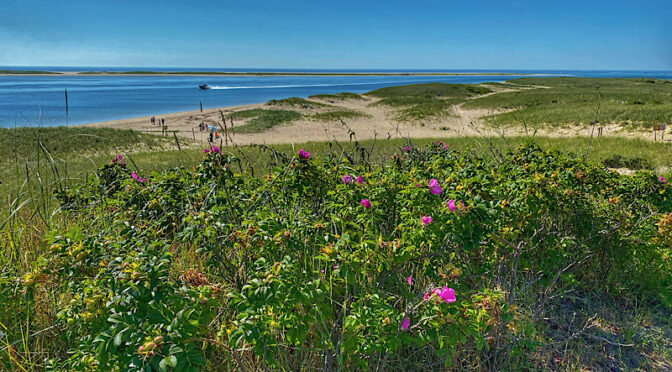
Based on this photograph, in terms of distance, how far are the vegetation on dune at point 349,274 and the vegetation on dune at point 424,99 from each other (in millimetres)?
28865

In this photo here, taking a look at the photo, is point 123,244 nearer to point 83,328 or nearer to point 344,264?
point 83,328

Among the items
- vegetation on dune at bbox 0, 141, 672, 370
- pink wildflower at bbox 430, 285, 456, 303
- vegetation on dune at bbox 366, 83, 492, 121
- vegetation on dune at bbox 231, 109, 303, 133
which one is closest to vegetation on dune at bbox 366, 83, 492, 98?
vegetation on dune at bbox 366, 83, 492, 121

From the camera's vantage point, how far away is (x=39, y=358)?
7.44ft

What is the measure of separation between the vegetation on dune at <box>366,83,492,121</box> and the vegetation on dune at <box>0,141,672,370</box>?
28865mm

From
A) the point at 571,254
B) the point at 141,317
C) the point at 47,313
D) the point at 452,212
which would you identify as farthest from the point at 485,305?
the point at 47,313

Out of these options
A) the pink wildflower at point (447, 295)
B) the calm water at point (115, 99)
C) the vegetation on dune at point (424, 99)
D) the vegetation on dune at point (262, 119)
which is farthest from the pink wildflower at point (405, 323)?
the vegetation on dune at point (424, 99)

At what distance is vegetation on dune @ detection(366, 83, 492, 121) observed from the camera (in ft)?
110

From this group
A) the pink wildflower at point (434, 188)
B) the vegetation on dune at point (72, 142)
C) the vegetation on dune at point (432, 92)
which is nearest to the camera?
the pink wildflower at point (434, 188)

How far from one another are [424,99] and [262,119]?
2322 centimetres

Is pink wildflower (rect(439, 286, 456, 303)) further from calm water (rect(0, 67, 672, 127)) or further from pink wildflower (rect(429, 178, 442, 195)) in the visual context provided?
calm water (rect(0, 67, 672, 127))

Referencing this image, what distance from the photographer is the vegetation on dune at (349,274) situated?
170 cm

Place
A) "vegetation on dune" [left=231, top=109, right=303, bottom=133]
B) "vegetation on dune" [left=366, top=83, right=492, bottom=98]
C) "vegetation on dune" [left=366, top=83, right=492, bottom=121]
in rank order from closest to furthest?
1. "vegetation on dune" [left=231, top=109, right=303, bottom=133]
2. "vegetation on dune" [left=366, top=83, right=492, bottom=121]
3. "vegetation on dune" [left=366, top=83, right=492, bottom=98]

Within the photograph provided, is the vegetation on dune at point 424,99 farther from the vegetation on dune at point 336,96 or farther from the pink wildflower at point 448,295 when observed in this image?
the pink wildflower at point 448,295

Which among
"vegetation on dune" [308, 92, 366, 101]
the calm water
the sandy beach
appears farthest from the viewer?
"vegetation on dune" [308, 92, 366, 101]
